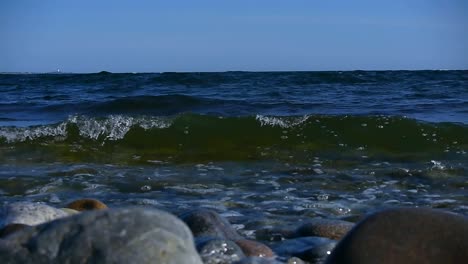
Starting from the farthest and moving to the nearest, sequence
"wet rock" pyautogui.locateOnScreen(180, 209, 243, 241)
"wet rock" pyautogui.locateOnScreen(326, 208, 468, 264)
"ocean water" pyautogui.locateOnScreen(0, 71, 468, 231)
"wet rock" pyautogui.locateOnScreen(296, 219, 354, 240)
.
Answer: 1. "ocean water" pyautogui.locateOnScreen(0, 71, 468, 231)
2. "wet rock" pyautogui.locateOnScreen(296, 219, 354, 240)
3. "wet rock" pyautogui.locateOnScreen(180, 209, 243, 241)
4. "wet rock" pyautogui.locateOnScreen(326, 208, 468, 264)

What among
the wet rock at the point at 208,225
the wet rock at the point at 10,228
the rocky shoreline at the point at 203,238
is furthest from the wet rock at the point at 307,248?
the wet rock at the point at 10,228

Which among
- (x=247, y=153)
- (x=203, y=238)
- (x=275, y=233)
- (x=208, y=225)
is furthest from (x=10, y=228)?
(x=247, y=153)

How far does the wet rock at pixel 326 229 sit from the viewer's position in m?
4.26

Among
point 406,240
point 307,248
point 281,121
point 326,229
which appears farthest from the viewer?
point 281,121

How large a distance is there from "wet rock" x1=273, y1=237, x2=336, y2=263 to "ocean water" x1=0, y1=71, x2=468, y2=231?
0.79 m

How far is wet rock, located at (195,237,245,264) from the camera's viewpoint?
3400 mm

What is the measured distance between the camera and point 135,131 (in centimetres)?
1034

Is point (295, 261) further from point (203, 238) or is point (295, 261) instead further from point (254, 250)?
point (203, 238)

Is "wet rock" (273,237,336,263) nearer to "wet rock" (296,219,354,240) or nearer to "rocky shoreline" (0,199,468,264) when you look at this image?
"rocky shoreline" (0,199,468,264)

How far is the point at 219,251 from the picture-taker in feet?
11.4

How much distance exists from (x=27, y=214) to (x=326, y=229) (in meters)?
1.66

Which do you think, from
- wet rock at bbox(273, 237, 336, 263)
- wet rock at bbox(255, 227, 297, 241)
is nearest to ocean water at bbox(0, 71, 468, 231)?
wet rock at bbox(255, 227, 297, 241)

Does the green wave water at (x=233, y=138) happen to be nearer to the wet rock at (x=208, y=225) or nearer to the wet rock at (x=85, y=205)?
the wet rock at (x=85, y=205)

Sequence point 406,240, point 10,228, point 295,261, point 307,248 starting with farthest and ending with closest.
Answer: point 307,248 → point 295,261 → point 10,228 → point 406,240
